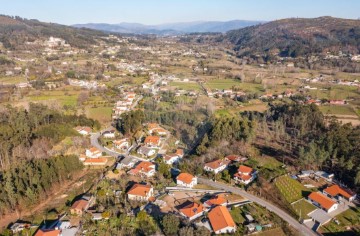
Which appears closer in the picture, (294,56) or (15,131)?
(15,131)

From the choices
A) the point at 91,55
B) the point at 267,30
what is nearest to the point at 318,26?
the point at 267,30

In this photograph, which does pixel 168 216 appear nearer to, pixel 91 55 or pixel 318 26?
pixel 91 55

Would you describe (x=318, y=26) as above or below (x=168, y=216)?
above

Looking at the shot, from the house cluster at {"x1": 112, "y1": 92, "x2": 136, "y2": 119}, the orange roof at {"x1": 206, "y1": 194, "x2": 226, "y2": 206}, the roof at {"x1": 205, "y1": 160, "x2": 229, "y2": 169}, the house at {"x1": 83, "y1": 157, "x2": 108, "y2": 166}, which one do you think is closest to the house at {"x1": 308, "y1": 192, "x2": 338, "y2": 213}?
the orange roof at {"x1": 206, "y1": 194, "x2": 226, "y2": 206}

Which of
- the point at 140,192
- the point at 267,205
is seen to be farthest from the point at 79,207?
the point at 267,205

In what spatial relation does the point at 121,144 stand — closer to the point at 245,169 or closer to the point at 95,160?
the point at 95,160

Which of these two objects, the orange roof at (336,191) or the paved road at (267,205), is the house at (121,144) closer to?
the paved road at (267,205)
